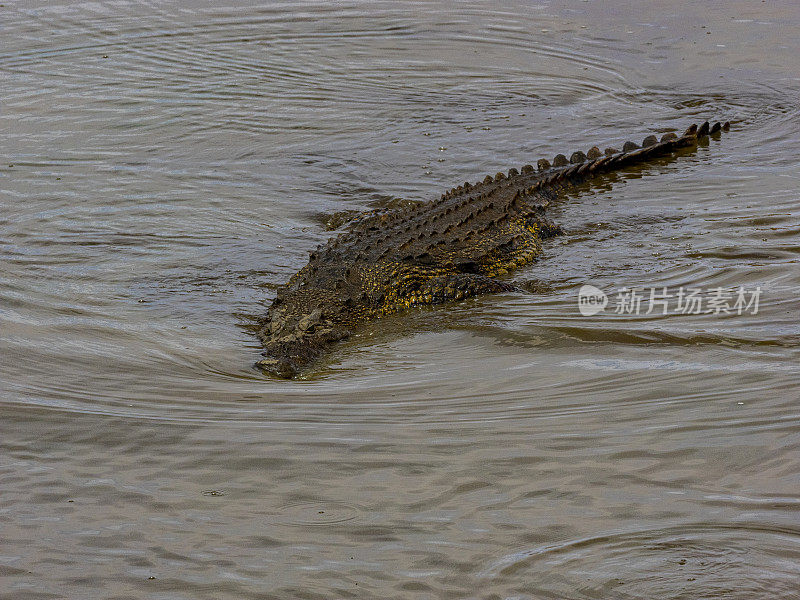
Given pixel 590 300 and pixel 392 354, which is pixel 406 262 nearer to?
pixel 392 354

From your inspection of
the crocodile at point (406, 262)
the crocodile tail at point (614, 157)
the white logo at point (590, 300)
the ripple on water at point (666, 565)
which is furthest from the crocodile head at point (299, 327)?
the crocodile tail at point (614, 157)

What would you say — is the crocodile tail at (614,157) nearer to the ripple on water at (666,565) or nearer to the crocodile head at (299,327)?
the crocodile head at (299,327)

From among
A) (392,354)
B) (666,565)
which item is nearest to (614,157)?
(392,354)

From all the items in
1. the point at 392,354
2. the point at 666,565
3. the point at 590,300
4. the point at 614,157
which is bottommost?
the point at 666,565

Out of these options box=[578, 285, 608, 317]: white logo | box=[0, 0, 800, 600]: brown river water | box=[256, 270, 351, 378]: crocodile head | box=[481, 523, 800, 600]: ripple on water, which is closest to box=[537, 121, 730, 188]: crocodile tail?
box=[0, 0, 800, 600]: brown river water

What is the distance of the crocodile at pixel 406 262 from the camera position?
5410 mm

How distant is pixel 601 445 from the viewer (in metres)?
3.96

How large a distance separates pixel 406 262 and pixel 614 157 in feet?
10.5

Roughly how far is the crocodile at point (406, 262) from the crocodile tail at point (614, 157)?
0.72 ft

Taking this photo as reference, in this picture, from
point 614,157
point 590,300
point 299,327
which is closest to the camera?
point 299,327

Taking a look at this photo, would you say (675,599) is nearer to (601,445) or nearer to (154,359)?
(601,445)

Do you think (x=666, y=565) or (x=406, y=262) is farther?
(x=406, y=262)

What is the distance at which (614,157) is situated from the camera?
8422mm

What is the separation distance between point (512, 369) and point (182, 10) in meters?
10.3
